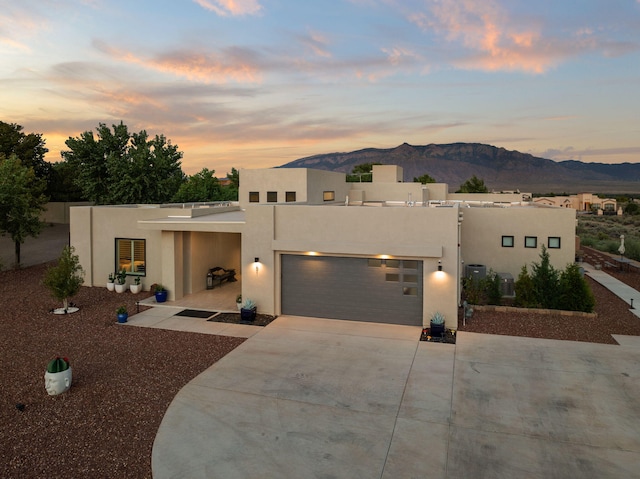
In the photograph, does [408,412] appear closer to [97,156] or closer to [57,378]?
[57,378]

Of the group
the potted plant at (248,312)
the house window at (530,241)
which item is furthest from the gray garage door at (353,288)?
the house window at (530,241)

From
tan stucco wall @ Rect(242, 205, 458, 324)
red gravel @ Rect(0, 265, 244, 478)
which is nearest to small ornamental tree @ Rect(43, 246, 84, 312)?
red gravel @ Rect(0, 265, 244, 478)

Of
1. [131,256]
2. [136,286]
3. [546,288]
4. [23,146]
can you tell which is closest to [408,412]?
[546,288]

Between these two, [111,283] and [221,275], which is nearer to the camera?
[111,283]

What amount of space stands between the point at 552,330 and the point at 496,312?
79.6 inches

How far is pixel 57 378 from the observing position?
8133 mm

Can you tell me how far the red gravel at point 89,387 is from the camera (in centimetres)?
613

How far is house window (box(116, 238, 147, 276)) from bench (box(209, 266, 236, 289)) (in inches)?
110

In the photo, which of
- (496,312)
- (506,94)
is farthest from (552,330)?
(506,94)

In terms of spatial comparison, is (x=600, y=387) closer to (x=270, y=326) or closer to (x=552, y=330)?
(x=552, y=330)

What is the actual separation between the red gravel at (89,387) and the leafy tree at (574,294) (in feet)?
35.3

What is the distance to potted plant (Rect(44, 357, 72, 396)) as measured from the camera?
8.11 meters

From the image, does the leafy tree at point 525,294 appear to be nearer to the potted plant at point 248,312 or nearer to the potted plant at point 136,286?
the potted plant at point 248,312

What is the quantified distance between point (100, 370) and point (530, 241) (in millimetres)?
16401
